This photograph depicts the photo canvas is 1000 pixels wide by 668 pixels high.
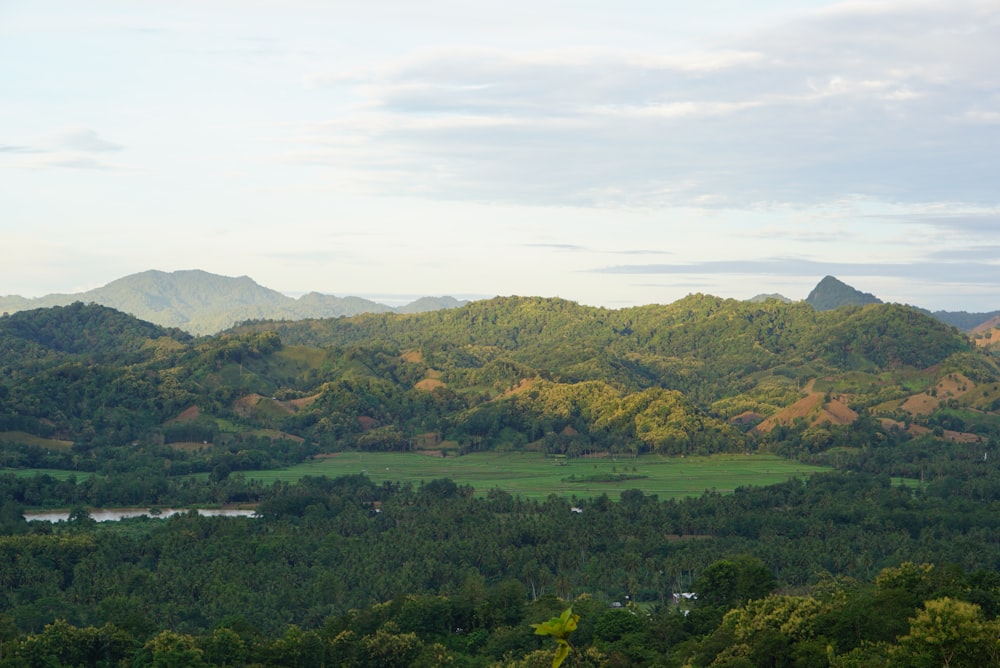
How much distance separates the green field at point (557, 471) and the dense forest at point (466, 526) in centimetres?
441

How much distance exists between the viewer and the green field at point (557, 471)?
106 metres

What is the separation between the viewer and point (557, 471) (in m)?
121

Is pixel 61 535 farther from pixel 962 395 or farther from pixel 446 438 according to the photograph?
pixel 962 395

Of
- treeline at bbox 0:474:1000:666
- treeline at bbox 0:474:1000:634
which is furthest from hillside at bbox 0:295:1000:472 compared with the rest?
treeline at bbox 0:474:1000:634

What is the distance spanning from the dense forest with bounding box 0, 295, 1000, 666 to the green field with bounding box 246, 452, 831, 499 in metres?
4.41

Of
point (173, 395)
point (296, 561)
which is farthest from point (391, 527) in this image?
point (173, 395)

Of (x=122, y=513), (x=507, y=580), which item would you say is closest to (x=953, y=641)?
(x=507, y=580)

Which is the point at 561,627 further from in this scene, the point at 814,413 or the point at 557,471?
the point at 814,413

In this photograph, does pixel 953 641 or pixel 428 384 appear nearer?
pixel 953 641

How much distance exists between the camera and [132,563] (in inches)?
2640

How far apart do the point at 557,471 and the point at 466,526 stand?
45.6m

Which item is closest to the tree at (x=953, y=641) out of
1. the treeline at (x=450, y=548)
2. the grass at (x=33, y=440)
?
the treeline at (x=450, y=548)

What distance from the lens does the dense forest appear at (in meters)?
46.2

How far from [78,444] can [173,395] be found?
1775 cm
